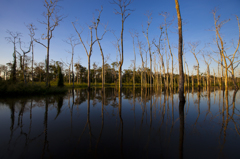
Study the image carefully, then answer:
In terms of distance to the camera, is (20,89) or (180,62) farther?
(20,89)

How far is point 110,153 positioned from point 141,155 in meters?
0.60

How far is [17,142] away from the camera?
2715 mm

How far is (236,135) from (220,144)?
0.94 meters

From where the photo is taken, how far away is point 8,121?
4195 millimetres

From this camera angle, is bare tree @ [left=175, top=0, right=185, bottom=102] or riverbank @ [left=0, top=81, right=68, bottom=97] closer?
bare tree @ [left=175, top=0, right=185, bottom=102]

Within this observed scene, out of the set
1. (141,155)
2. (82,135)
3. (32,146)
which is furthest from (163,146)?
(32,146)

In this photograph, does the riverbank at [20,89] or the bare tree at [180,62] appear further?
the riverbank at [20,89]

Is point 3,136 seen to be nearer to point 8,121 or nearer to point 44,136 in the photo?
point 44,136

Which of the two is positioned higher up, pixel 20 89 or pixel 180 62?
pixel 180 62

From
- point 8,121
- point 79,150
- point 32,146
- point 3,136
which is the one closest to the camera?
point 79,150

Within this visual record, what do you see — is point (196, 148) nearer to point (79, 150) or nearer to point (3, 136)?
point (79, 150)

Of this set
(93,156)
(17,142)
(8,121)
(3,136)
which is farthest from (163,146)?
Answer: (8,121)

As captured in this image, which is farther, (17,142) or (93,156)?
(17,142)

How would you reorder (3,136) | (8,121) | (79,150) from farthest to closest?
1. (8,121)
2. (3,136)
3. (79,150)
